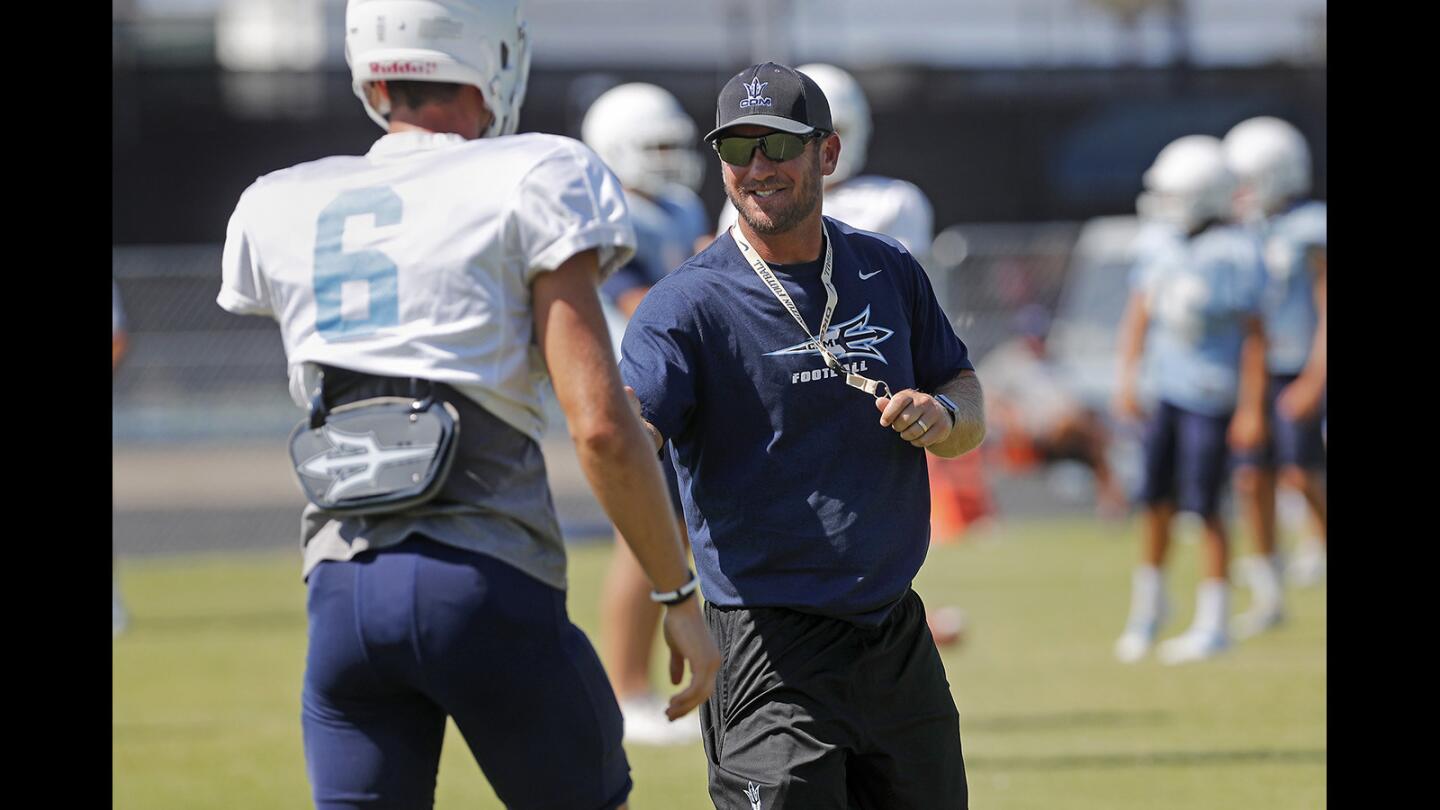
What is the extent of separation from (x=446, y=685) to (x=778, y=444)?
42.3 inches

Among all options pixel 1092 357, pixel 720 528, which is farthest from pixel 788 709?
pixel 1092 357

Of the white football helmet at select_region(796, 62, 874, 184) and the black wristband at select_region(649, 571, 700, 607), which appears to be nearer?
the black wristband at select_region(649, 571, 700, 607)

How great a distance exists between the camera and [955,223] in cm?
2797

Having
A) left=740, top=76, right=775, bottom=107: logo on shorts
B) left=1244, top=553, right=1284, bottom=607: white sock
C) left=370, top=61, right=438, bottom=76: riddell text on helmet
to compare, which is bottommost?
left=1244, top=553, right=1284, bottom=607: white sock

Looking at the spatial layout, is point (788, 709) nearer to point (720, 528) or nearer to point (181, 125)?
point (720, 528)

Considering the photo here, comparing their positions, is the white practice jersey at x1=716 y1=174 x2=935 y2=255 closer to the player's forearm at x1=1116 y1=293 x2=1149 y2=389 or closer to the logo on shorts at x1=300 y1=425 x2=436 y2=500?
the logo on shorts at x1=300 y1=425 x2=436 y2=500

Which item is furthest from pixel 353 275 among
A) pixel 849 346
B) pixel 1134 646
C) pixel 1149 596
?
pixel 1149 596

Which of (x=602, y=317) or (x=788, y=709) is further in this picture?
(x=788, y=709)

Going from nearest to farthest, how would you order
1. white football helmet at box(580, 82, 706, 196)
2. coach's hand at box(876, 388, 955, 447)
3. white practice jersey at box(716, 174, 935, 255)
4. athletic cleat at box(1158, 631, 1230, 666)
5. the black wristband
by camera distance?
the black wristband → coach's hand at box(876, 388, 955, 447) → white practice jersey at box(716, 174, 935, 255) → white football helmet at box(580, 82, 706, 196) → athletic cleat at box(1158, 631, 1230, 666)

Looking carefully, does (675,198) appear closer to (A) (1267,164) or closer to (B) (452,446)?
(A) (1267,164)

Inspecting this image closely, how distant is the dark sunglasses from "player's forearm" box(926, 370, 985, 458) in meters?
0.68

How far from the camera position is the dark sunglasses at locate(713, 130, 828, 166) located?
3891 millimetres

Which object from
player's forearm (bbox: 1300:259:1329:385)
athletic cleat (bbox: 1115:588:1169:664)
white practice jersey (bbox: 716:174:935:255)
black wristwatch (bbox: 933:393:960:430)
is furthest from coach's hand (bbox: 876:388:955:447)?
player's forearm (bbox: 1300:259:1329:385)

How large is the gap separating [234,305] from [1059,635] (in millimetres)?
7460
